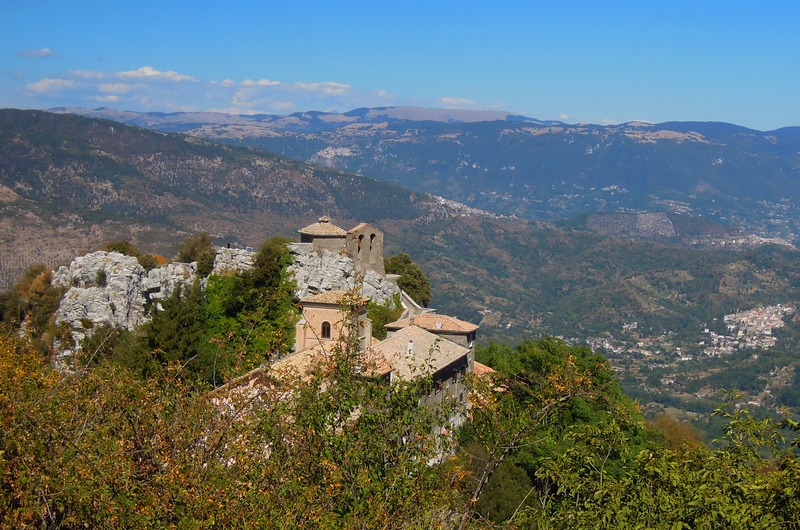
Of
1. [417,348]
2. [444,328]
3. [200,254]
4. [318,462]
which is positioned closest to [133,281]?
[200,254]

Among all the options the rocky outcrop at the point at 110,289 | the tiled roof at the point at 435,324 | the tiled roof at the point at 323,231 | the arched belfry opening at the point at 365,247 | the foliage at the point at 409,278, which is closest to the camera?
the rocky outcrop at the point at 110,289

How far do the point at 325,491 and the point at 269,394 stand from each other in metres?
2.70

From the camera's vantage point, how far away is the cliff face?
38094mm

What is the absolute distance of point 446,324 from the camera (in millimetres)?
39781

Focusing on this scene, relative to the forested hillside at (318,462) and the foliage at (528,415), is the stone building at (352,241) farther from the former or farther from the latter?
the forested hillside at (318,462)

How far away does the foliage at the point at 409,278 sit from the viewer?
52031 mm

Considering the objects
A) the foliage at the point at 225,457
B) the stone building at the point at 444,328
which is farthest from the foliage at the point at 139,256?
the foliage at the point at 225,457

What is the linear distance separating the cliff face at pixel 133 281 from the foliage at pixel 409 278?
31.3 feet

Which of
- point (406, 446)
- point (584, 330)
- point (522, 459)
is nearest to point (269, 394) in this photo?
point (406, 446)

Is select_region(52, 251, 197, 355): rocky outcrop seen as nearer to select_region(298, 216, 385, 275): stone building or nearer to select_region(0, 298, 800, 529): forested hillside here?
select_region(298, 216, 385, 275): stone building

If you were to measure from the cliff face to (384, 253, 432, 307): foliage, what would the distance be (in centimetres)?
954

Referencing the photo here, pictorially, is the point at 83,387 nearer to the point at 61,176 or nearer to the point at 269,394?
the point at 269,394

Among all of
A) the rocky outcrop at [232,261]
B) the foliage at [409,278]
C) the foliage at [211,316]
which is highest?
the rocky outcrop at [232,261]

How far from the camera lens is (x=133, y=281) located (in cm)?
3978
